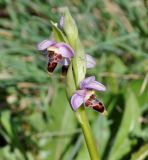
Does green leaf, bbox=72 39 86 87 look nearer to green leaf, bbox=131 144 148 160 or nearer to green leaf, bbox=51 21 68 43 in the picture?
green leaf, bbox=51 21 68 43

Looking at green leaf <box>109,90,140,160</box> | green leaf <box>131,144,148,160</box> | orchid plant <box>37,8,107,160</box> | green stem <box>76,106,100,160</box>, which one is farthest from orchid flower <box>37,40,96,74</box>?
green leaf <box>109,90,140,160</box>

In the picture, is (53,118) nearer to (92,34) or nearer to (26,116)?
(26,116)

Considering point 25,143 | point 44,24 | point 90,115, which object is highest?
point 44,24

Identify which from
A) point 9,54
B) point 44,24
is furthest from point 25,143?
point 44,24

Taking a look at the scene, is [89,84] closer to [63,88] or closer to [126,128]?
[126,128]

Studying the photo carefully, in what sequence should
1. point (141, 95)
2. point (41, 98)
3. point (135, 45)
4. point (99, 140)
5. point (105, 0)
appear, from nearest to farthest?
1. point (99, 140)
2. point (141, 95)
3. point (41, 98)
4. point (135, 45)
5. point (105, 0)

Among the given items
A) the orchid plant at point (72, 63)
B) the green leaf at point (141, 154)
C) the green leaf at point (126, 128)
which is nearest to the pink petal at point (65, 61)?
the orchid plant at point (72, 63)

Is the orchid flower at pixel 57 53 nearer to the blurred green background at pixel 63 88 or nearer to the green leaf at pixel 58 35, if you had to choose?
the green leaf at pixel 58 35

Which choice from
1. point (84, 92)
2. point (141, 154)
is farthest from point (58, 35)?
point (141, 154)
